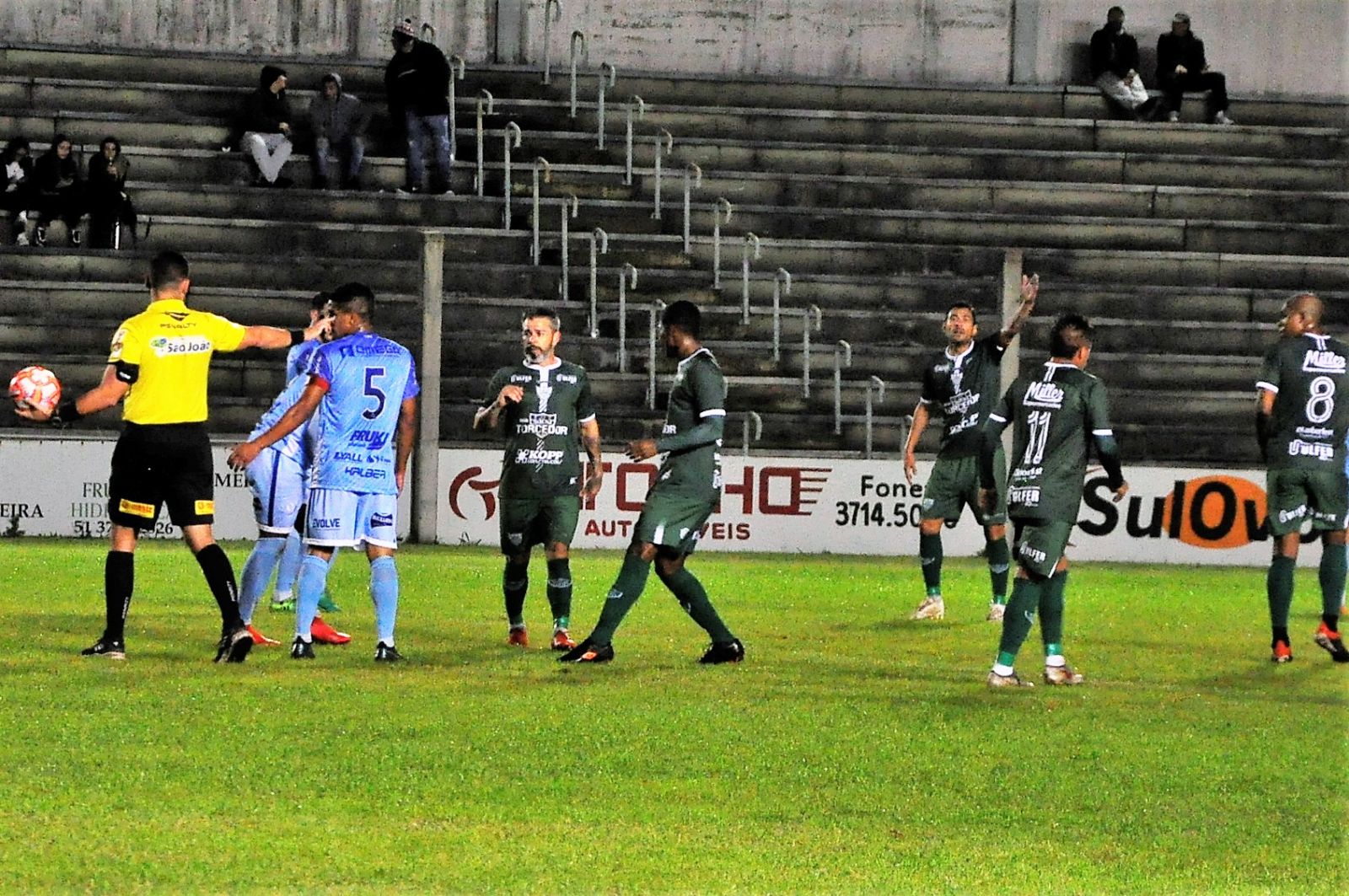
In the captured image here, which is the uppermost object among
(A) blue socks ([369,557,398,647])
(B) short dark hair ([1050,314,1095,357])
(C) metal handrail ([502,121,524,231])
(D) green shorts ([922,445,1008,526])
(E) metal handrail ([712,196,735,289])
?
(C) metal handrail ([502,121,524,231])

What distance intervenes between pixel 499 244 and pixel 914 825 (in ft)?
65.5

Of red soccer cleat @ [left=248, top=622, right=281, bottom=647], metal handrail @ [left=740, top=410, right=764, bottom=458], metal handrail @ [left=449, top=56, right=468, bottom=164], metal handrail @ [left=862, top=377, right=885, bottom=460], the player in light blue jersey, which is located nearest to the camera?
the player in light blue jersey

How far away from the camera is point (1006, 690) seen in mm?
11820

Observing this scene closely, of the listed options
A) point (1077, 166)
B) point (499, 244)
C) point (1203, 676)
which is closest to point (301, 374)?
point (1203, 676)

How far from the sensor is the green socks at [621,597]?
12367mm

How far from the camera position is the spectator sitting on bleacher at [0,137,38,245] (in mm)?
26469

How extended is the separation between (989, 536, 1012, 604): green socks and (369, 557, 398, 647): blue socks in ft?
18.4

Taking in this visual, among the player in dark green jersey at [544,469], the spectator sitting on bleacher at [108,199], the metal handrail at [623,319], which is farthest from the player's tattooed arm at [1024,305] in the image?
the spectator sitting on bleacher at [108,199]

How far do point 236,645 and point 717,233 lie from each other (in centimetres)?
1523

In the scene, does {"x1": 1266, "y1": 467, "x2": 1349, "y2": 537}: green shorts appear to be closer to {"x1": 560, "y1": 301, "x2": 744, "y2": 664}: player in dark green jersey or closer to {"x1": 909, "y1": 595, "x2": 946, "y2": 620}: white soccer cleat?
{"x1": 909, "y1": 595, "x2": 946, "y2": 620}: white soccer cleat

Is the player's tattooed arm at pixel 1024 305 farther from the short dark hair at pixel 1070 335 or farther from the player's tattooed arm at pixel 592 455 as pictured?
the player's tattooed arm at pixel 592 455

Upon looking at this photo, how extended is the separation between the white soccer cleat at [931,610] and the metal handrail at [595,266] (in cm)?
1019

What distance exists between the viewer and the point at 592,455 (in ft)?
44.0

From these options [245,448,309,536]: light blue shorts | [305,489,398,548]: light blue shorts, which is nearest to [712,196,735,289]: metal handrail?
[245,448,309,536]: light blue shorts
